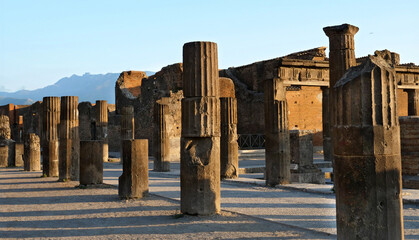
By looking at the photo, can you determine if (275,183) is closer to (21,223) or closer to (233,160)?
(233,160)

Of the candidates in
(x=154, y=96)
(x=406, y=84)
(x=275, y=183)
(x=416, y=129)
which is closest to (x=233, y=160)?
(x=275, y=183)

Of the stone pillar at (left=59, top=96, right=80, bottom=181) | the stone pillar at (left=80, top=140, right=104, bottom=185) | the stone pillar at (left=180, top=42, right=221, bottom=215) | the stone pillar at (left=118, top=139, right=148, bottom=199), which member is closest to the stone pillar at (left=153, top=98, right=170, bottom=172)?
the stone pillar at (left=59, top=96, right=80, bottom=181)

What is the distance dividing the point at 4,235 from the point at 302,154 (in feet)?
31.8

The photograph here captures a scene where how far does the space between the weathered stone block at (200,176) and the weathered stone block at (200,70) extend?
0.80 meters

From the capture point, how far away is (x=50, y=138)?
14516 millimetres

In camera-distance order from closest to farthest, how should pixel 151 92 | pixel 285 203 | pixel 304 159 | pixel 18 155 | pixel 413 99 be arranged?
pixel 285 203 < pixel 304 159 < pixel 413 99 < pixel 18 155 < pixel 151 92

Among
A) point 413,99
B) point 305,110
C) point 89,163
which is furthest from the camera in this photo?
point 305,110

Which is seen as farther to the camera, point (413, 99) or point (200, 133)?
point (413, 99)

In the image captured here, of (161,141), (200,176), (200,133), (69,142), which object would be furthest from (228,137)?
(200,176)

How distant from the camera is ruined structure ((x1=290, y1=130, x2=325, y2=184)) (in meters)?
13.0

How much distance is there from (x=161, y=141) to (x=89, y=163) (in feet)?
17.0

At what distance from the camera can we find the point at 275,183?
11.0 meters

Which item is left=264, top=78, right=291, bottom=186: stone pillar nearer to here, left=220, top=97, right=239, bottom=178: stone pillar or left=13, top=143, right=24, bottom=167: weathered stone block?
left=220, top=97, right=239, bottom=178: stone pillar

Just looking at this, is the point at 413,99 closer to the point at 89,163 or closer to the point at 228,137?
the point at 228,137
